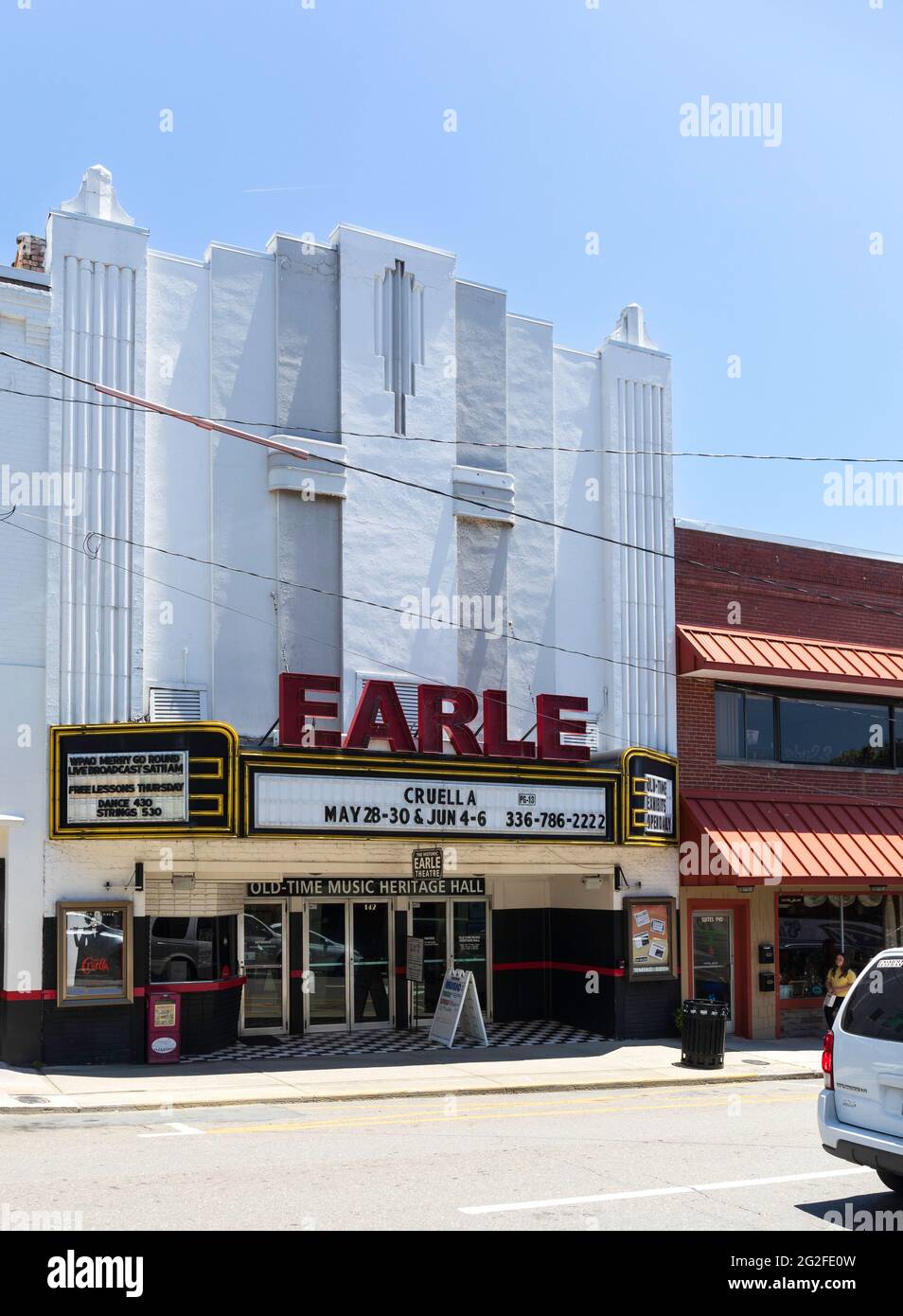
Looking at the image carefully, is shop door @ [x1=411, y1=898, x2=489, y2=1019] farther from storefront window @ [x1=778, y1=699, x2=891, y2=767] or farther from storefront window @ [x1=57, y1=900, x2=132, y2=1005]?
storefront window @ [x1=778, y1=699, x2=891, y2=767]

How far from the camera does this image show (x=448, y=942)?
911 inches

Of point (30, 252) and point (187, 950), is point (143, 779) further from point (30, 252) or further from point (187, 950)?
point (30, 252)

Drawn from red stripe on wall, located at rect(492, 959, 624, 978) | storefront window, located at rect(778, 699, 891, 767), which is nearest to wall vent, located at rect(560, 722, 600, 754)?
red stripe on wall, located at rect(492, 959, 624, 978)

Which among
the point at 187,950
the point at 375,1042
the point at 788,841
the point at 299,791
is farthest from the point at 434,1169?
the point at 788,841

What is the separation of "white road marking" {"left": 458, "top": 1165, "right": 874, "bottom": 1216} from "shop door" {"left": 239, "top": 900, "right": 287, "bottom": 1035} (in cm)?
1203

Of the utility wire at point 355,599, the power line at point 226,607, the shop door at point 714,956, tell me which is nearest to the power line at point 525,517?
the utility wire at point 355,599

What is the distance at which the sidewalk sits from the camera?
15688 millimetres

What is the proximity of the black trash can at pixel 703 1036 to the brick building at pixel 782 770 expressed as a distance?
2.90 metres

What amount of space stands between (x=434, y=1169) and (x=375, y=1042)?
10105 millimetres

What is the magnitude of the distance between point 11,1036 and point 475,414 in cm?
1187

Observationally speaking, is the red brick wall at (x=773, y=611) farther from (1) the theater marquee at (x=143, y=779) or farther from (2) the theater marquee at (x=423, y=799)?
(1) the theater marquee at (x=143, y=779)

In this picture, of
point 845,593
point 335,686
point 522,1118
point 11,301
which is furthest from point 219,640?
point 845,593

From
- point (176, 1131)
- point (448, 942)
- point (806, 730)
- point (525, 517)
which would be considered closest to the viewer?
point (176, 1131)
